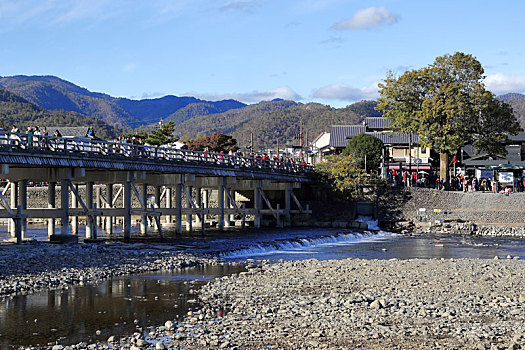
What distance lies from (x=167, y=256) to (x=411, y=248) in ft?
57.6

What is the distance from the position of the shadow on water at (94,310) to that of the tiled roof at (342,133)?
8025 centimetres

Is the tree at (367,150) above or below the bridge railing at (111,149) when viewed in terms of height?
above

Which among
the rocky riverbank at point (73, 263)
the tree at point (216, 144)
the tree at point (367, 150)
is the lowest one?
the rocky riverbank at point (73, 263)

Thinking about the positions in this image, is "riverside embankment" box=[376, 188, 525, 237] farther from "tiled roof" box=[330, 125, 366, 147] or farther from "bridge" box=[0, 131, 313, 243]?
"tiled roof" box=[330, 125, 366, 147]

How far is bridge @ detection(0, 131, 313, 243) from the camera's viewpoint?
112 feet

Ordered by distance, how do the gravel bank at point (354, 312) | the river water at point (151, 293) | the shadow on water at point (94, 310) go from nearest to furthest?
the gravel bank at point (354, 312) < the shadow on water at point (94, 310) < the river water at point (151, 293)

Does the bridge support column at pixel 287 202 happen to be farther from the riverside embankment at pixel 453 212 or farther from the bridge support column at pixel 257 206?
the riverside embankment at pixel 453 212

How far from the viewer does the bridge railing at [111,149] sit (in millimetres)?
33281

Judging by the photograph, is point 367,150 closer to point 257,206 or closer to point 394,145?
point 394,145

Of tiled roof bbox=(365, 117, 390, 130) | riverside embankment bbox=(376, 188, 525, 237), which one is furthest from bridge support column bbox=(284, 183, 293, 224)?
tiled roof bbox=(365, 117, 390, 130)

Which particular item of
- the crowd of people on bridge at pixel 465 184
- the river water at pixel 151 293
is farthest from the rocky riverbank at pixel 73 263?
the crowd of people on bridge at pixel 465 184

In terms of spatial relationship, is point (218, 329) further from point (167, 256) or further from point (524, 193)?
point (524, 193)

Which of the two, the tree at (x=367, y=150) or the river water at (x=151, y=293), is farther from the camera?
the tree at (x=367, y=150)

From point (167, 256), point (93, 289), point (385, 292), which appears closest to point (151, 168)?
point (167, 256)
